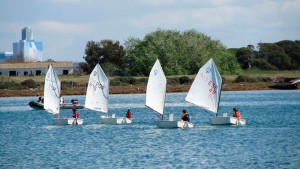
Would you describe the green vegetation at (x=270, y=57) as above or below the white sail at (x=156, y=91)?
above

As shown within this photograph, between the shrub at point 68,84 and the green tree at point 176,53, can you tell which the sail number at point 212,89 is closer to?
the shrub at point 68,84

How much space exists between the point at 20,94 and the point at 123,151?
7076 cm

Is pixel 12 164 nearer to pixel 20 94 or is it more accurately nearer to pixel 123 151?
pixel 123 151

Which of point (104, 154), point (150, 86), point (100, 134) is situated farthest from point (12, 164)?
point (150, 86)

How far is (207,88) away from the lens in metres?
47.8

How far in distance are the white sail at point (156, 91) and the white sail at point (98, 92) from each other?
6.63 metres

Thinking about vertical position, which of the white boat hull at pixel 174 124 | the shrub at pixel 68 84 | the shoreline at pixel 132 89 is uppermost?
the shrub at pixel 68 84

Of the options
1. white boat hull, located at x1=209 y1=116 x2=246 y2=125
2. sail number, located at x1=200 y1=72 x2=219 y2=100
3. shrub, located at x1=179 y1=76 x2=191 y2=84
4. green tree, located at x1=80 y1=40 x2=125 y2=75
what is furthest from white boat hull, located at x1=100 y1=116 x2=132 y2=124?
green tree, located at x1=80 y1=40 x2=125 y2=75

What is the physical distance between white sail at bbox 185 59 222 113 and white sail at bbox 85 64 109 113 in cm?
906

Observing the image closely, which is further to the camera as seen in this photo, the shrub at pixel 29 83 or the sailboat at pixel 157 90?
the shrub at pixel 29 83

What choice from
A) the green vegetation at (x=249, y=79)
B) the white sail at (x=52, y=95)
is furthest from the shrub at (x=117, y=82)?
the white sail at (x=52, y=95)

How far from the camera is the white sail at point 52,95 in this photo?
53.4m

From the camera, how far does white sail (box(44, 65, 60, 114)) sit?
175ft

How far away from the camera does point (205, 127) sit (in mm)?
47281
